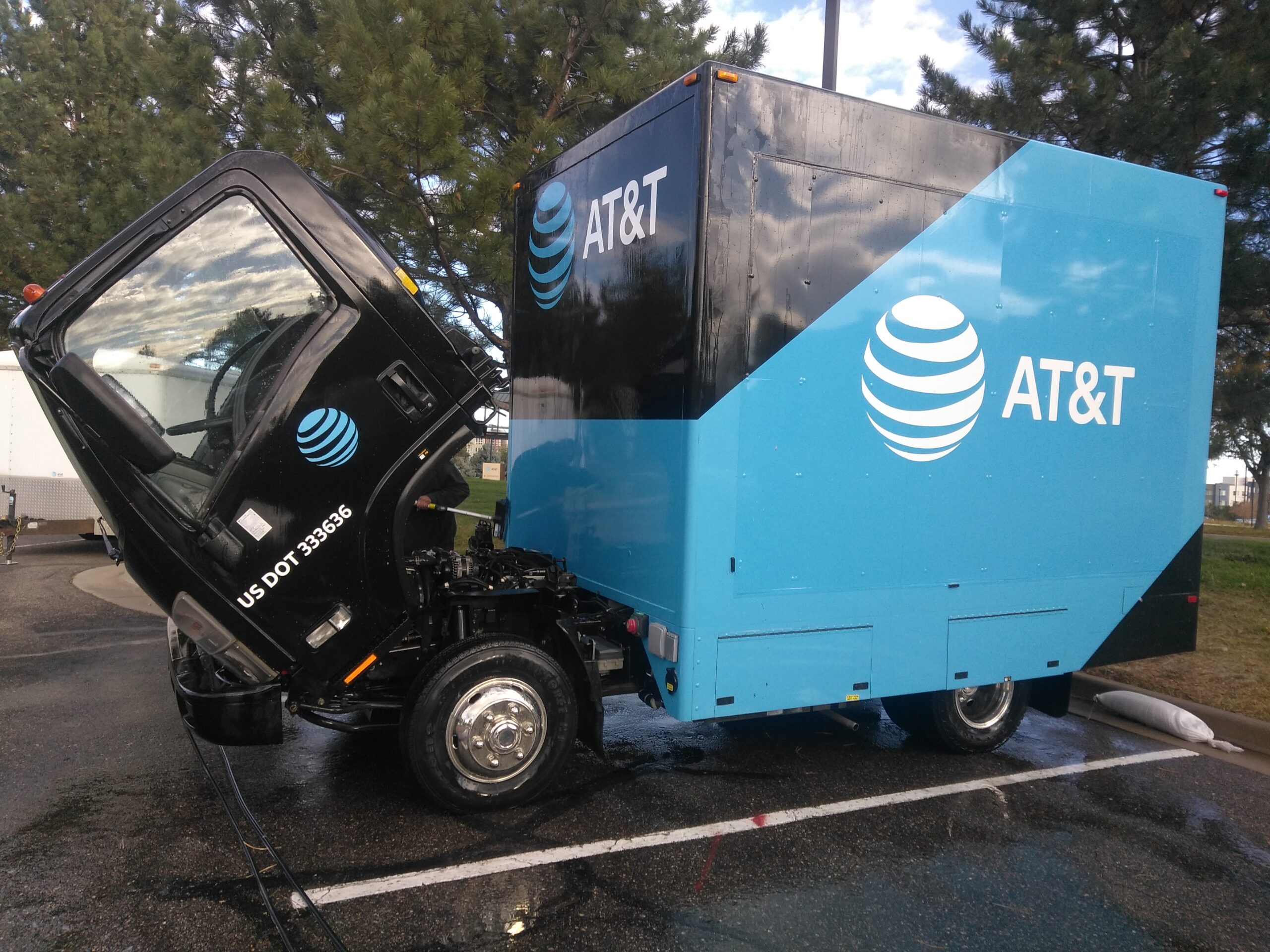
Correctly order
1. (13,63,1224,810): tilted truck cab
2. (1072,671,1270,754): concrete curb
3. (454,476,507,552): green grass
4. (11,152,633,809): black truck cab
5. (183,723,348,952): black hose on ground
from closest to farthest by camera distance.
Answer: (183,723,348,952): black hose on ground, (11,152,633,809): black truck cab, (13,63,1224,810): tilted truck cab, (1072,671,1270,754): concrete curb, (454,476,507,552): green grass

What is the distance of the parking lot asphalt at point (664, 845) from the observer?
127 inches

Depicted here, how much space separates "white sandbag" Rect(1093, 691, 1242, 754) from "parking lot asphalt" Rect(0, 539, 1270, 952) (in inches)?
15.1

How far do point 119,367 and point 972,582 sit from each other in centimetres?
396

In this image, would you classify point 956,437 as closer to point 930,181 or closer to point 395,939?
point 930,181

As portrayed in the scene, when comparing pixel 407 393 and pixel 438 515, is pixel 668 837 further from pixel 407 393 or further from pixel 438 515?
pixel 407 393

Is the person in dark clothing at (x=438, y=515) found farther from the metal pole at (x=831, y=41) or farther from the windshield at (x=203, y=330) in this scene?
the metal pole at (x=831, y=41)

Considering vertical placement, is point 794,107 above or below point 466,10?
below

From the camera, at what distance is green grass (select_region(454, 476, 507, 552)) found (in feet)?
39.0

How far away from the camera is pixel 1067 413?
189 inches

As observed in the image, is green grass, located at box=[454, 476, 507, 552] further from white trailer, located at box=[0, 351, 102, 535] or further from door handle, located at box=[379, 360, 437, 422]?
door handle, located at box=[379, 360, 437, 422]

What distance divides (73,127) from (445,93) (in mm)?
10306

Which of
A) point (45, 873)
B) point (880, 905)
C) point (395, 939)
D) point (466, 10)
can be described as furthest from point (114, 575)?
point (880, 905)

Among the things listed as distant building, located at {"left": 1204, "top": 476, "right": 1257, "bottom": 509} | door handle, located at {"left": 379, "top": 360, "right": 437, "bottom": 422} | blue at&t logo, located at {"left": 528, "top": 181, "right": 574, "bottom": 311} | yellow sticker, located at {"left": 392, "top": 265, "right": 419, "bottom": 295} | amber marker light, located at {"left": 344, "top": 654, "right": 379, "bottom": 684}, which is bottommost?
distant building, located at {"left": 1204, "top": 476, "right": 1257, "bottom": 509}

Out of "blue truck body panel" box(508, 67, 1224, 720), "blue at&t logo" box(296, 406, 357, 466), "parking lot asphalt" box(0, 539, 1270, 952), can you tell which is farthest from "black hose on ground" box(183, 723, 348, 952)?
"blue truck body panel" box(508, 67, 1224, 720)
